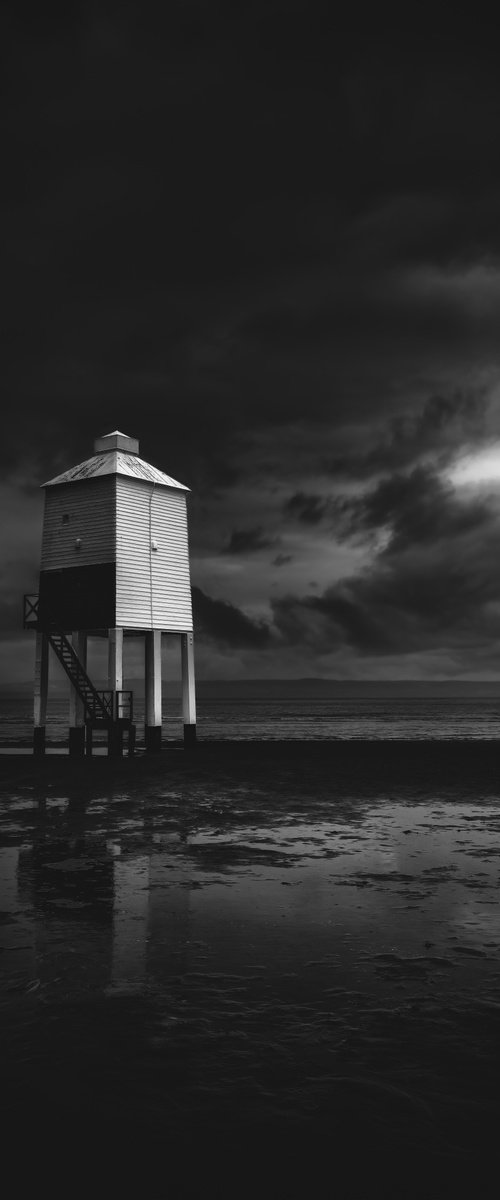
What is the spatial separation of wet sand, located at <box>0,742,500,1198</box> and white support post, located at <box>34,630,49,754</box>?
2047 centimetres

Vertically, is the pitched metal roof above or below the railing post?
above

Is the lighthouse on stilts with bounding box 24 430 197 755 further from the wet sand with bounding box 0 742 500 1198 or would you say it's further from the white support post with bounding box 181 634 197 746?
the wet sand with bounding box 0 742 500 1198

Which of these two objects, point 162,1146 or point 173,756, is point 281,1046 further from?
point 173,756

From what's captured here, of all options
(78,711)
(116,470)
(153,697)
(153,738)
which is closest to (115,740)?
(153,738)

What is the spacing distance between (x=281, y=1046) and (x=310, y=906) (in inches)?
171

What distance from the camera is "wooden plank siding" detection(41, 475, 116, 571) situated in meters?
33.3

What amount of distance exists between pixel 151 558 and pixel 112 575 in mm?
2008

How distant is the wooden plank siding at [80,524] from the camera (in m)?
33.3

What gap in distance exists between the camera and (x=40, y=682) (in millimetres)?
36969

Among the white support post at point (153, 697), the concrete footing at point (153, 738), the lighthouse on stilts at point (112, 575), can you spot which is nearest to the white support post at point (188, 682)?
the lighthouse on stilts at point (112, 575)

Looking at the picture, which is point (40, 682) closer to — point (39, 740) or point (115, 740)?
point (39, 740)

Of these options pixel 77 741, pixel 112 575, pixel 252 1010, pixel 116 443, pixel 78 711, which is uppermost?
pixel 116 443

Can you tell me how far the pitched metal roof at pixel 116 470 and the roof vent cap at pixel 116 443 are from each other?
20 cm

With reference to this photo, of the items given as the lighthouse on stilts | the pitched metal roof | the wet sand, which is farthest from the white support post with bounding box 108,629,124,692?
the wet sand
